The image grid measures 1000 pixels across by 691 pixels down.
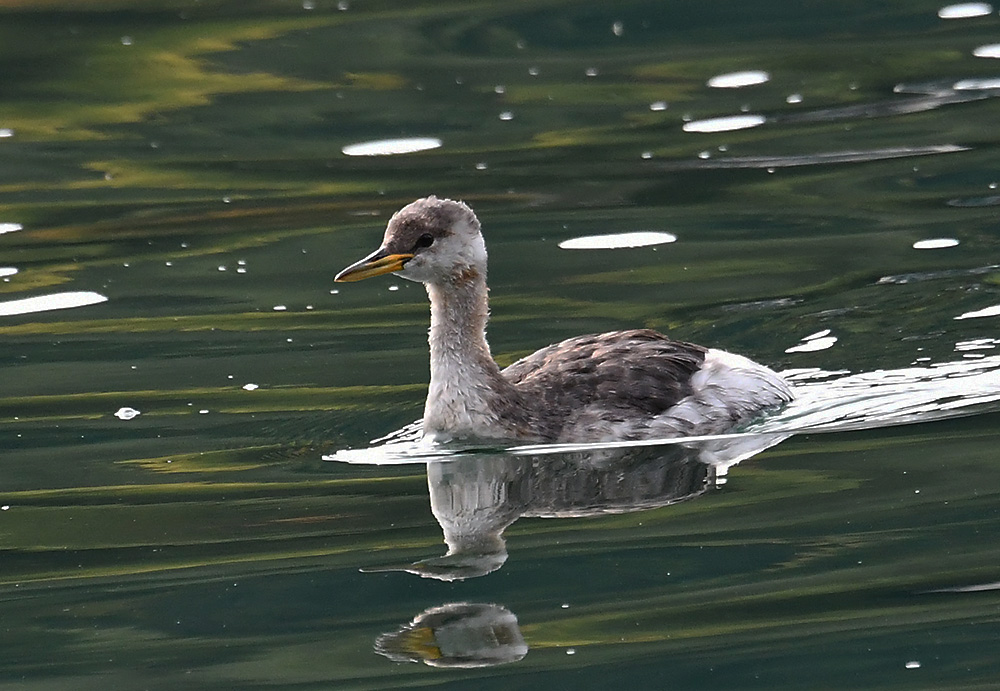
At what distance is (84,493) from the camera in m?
9.13

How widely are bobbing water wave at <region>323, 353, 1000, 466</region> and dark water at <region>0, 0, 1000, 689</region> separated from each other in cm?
4

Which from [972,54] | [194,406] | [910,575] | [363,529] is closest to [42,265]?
[194,406]

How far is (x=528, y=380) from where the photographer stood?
10109mm

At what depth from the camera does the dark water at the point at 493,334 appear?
708 cm

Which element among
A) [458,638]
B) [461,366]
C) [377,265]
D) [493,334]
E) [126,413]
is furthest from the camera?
[493,334]

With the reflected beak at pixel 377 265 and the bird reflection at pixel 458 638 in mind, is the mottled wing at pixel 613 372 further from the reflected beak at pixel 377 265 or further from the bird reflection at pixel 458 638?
the bird reflection at pixel 458 638

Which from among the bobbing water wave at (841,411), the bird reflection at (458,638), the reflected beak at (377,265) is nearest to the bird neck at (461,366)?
the bobbing water wave at (841,411)

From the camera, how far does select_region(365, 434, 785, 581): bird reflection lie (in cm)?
796

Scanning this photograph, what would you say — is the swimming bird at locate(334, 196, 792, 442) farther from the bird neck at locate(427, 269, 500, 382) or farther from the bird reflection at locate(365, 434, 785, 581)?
the bird reflection at locate(365, 434, 785, 581)

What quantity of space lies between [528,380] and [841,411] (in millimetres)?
1646

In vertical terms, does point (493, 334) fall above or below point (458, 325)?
below

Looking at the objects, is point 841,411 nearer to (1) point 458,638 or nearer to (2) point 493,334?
(2) point 493,334

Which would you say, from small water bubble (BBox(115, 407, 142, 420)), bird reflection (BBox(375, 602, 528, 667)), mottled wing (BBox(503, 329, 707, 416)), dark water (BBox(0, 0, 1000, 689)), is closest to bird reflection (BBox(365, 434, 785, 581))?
dark water (BBox(0, 0, 1000, 689))

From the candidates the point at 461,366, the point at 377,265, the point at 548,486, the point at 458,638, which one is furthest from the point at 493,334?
the point at 458,638
